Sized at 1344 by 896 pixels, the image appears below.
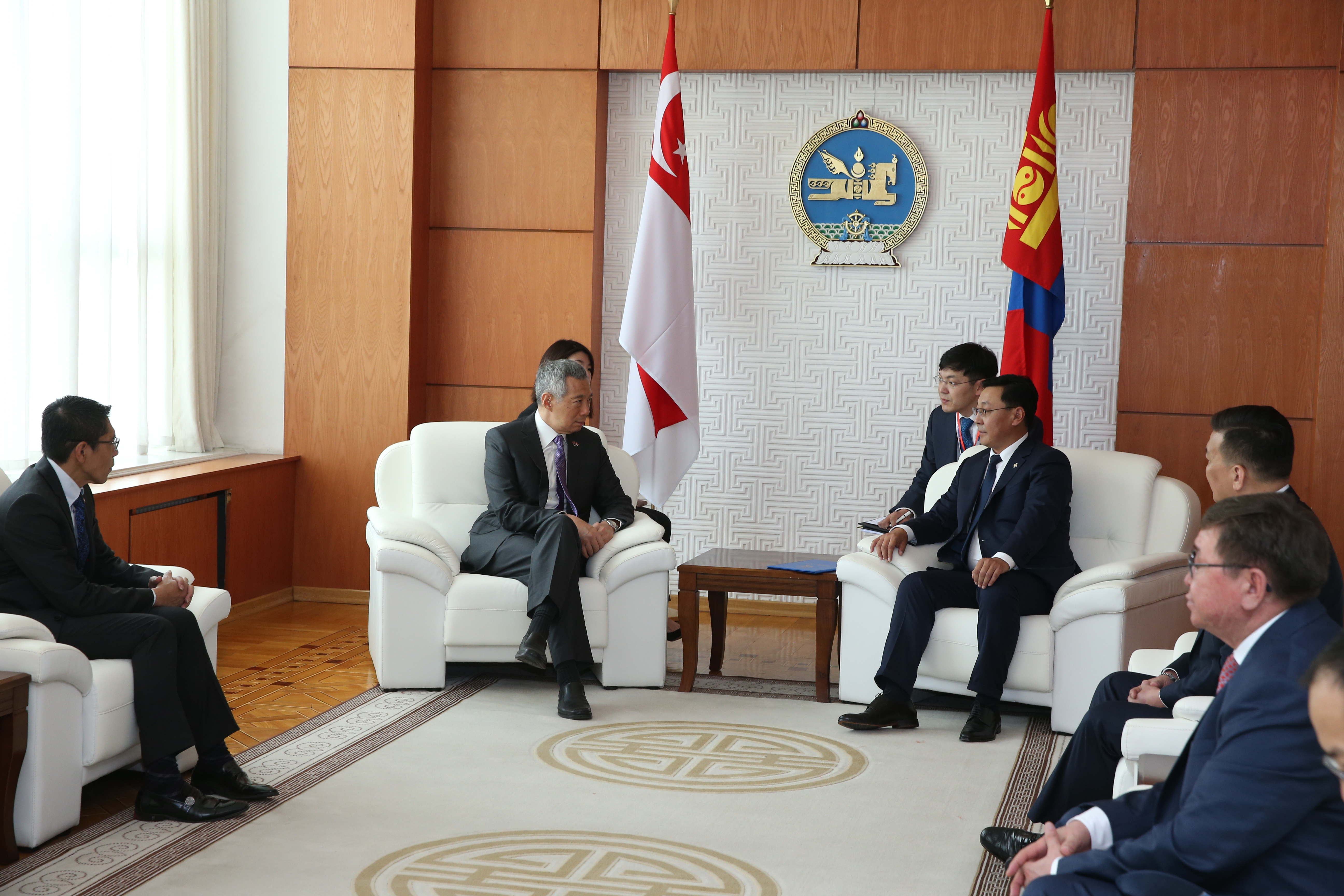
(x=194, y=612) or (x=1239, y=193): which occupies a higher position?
(x=1239, y=193)

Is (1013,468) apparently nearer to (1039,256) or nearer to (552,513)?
(1039,256)

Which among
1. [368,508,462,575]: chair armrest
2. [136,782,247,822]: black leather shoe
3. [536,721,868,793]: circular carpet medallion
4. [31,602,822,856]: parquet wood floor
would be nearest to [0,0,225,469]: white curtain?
[31,602,822,856]: parquet wood floor

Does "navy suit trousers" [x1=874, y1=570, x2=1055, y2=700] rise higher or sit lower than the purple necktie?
lower

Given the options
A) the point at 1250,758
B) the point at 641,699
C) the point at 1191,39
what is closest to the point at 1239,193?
the point at 1191,39

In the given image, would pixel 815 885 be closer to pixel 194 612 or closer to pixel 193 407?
pixel 194 612

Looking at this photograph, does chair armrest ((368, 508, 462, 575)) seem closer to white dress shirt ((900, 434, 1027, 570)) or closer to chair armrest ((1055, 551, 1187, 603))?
white dress shirt ((900, 434, 1027, 570))

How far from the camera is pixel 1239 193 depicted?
5.64 metres

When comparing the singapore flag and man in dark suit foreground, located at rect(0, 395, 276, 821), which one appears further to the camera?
the singapore flag

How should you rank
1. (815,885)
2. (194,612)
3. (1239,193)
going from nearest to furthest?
1. (815,885)
2. (194,612)
3. (1239,193)

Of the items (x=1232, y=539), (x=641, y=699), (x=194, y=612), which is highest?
(x=1232, y=539)

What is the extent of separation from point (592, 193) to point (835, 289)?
4.21ft

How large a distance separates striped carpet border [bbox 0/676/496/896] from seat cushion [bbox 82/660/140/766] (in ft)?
0.60

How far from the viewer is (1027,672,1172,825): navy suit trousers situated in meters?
2.90

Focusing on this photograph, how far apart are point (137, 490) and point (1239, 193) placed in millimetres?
4861
